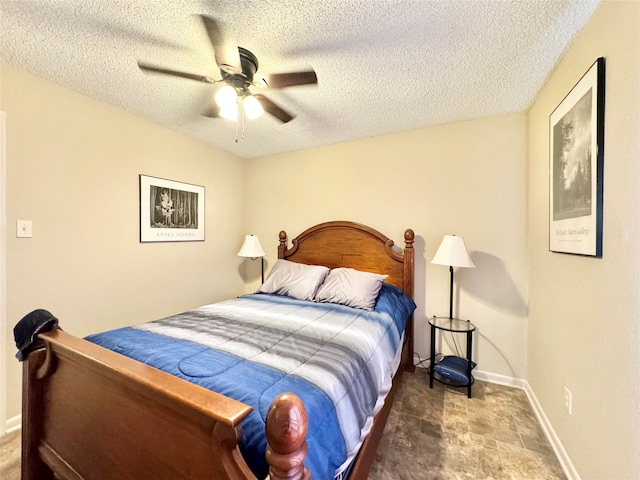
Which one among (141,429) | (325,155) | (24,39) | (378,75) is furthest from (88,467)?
(325,155)

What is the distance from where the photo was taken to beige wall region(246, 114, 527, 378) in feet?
7.69

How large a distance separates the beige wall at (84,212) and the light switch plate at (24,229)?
0.09ft

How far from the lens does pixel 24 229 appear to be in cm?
182

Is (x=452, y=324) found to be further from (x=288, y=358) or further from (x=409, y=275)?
(x=288, y=358)

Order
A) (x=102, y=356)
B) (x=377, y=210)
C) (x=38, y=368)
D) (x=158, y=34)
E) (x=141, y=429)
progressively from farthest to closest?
(x=377, y=210) < (x=158, y=34) < (x=38, y=368) < (x=102, y=356) < (x=141, y=429)

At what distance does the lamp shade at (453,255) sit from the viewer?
220cm

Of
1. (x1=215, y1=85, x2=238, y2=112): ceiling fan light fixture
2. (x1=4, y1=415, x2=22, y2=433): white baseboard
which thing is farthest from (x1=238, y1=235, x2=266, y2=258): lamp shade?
(x1=4, y1=415, x2=22, y2=433): white baseboard

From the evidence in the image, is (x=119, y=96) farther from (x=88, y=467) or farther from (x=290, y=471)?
(x=290, y=471)

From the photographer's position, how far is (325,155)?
126 inches

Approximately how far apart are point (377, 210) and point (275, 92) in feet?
5.04

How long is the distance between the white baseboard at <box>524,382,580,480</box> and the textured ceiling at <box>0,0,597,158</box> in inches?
92.9

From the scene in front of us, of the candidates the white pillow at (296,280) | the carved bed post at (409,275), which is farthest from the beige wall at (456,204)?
the white pillow at (296,280)

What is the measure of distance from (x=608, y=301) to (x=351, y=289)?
61.2 inches

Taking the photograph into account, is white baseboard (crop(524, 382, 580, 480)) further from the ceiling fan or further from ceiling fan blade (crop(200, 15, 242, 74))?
ceiling fan blade (crop(200, 15, 242, 74))
